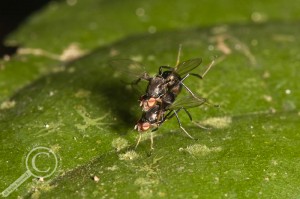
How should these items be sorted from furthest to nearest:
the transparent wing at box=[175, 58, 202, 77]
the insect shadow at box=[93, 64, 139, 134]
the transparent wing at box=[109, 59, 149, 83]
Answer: the transparent wing at box=[109, 59, 149, 83]
the transparent wing at box=[175, 58, 202, 77]
the insect shadow at box=[93, 64, 139, 134]

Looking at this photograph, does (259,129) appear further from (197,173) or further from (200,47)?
(200,47)

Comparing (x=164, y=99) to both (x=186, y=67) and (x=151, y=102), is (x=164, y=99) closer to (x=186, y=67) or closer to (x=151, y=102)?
(x=151, y=102)

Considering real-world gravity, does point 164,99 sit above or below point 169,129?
above

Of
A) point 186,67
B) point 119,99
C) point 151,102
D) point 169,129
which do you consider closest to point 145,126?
point 151,102

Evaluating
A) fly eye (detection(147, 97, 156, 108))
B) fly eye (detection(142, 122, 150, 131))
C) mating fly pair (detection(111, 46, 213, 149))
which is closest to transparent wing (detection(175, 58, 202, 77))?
mating fly pair (detection(111, 46, 213, 149))

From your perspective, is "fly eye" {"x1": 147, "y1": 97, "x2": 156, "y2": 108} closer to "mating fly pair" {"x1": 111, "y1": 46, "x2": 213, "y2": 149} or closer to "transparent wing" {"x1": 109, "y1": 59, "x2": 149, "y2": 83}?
"mating fly pair" {"x1": 111, "y1": 46, "x2": 213, "y2": 149}

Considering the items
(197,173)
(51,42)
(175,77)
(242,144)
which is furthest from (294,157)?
(51,42)
